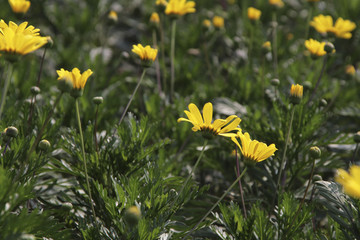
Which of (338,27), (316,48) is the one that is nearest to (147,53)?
(316,48)

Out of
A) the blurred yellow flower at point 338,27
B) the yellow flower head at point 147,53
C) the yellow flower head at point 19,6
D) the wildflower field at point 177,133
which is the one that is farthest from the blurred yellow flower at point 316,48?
the yellow flower head at point 19,6

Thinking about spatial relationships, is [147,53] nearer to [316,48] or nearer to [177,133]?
[177,133]

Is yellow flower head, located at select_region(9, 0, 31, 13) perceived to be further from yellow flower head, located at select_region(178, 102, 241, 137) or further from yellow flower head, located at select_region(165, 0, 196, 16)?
yellow flower head, located at select_region(178, 102, 241, 137)

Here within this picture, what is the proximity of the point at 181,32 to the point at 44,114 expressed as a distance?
6.12 ft

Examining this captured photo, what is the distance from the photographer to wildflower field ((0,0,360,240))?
Answer: 4.83 feet

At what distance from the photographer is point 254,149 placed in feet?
4.79

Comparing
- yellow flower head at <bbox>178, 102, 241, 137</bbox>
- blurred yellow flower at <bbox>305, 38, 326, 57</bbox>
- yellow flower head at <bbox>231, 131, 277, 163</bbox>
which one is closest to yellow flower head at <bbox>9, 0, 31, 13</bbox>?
yellow flower head at <bbox>178, 102, 241, 137</bbox>

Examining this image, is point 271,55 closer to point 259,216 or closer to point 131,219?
point 259,216

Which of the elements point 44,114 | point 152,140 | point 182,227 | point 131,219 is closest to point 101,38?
point 152,140

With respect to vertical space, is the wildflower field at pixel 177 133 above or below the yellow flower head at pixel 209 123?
below

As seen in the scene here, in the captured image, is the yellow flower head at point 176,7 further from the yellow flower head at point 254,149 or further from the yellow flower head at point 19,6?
the yellow flower head at point 254,149

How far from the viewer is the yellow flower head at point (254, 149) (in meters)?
1.45

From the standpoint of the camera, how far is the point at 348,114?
2.54 meters

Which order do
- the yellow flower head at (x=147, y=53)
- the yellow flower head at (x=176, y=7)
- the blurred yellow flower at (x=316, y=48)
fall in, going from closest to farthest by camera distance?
1. the yellow flower head at (x=147, y=53)
2. the blurred yellow flower at (x=316, y=48)
3. the yellow flower head at (x=176, y=7)
